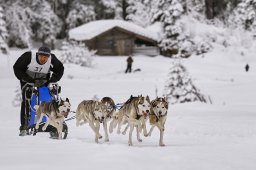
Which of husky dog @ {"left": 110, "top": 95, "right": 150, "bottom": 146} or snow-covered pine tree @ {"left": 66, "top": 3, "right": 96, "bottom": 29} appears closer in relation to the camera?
husky dog @ {"left": 110, "top": 95, "right": 150, "bottom": 146}

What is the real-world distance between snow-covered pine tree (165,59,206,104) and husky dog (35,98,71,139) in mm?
10598

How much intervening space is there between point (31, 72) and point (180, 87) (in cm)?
1067

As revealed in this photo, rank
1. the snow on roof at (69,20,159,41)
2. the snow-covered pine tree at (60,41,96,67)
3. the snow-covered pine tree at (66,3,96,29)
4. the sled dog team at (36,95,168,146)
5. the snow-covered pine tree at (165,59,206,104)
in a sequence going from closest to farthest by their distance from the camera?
1. the sled dog team at (36,95,168,146)
2. the snow-covered pine tree at (165,59,206,104)
3. the snow-covered pine tree at (60,41,96,67)
4. the snow on roof at (69,20,159,41)
5. the snow-covered pine tree at (66,3,96,29)

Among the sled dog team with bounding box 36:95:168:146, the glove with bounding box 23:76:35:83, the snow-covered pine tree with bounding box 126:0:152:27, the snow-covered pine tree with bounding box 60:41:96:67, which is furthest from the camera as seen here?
the snow-covered pine tree with bounding box 126:0:152:27

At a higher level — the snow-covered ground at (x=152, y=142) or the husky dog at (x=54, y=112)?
the husky dog at (x=54, y=112)

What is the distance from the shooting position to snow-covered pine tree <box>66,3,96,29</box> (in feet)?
200

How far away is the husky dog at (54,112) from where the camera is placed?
835cm

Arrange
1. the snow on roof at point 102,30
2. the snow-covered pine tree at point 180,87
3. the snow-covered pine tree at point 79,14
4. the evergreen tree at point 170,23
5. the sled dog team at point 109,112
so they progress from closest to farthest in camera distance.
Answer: the sled dog team at point 109,112 → the snow-covered pine tree at point 180,87 → the snow on roof at point 102,30 → the evergreen tree at point 170,23 → the snow-covered pine tree at point 79,14

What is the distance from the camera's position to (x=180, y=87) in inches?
754

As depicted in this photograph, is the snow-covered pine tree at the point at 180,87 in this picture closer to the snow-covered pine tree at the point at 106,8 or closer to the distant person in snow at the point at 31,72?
the distant person in snow at the point at 31,72

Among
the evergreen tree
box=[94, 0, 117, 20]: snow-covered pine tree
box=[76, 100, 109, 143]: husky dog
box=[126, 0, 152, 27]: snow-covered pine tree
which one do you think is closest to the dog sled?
box=[76, 100, 109, 143]: husky dog

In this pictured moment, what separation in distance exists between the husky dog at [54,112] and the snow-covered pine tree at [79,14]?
53001mm

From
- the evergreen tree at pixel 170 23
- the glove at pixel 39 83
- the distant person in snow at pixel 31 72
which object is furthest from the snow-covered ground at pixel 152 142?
the evergreen tree at pixel 170 23

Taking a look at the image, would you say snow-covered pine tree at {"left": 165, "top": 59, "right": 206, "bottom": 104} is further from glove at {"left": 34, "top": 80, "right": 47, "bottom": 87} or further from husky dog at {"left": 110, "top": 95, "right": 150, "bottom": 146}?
glove at {"left": 34, "top": 80, "right": 47, "bottom": 87}
